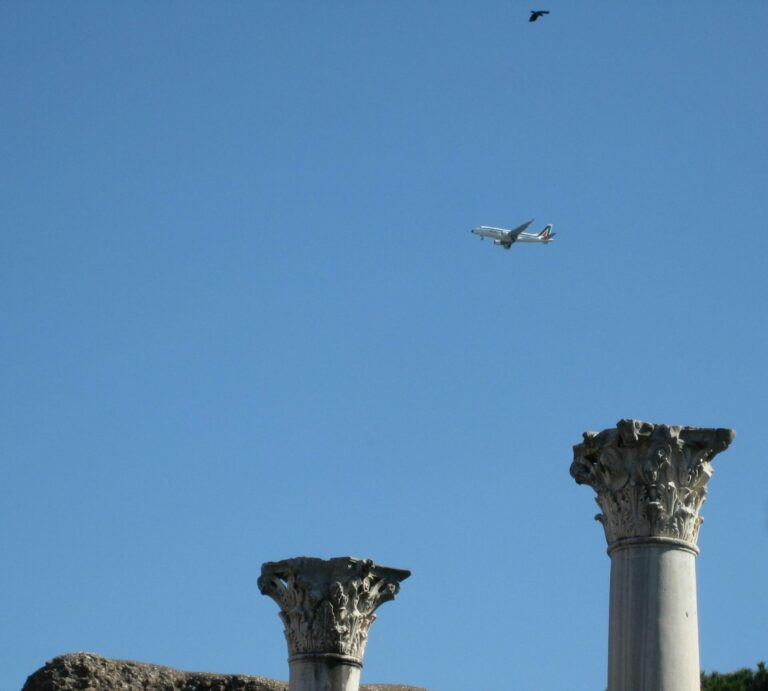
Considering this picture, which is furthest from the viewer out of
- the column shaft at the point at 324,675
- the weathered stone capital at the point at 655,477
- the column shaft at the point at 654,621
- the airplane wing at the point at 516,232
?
the airplane wing at the point at 516,232

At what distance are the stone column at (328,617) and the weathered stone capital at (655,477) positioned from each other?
5217 mm

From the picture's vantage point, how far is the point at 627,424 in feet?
60.5

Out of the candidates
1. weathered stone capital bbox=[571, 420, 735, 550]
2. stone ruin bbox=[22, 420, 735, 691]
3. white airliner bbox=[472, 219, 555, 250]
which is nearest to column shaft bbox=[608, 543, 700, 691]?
stone ruin bbox=[22, 420, 735, 691]

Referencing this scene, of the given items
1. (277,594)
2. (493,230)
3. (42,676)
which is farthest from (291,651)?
(493,230)

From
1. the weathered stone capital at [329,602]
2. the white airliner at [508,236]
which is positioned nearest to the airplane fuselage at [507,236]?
the white airliner at [508,236]

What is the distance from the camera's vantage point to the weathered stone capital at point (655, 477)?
1830 cm

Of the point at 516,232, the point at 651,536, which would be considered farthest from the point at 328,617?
the point at 516,232

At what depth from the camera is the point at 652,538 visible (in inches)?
717

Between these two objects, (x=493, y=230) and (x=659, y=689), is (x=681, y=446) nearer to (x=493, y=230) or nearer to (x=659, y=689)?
(x=659, y=689)

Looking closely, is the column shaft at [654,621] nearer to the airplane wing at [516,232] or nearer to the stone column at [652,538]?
the stone column at [652,538]

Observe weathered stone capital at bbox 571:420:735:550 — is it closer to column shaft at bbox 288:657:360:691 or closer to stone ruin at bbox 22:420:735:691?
stone ruin at bbox 22:420:735:691

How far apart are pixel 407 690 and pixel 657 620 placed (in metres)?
15.2

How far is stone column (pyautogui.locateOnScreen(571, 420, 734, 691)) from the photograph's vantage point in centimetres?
1775

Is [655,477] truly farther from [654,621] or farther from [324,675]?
[324,675]
